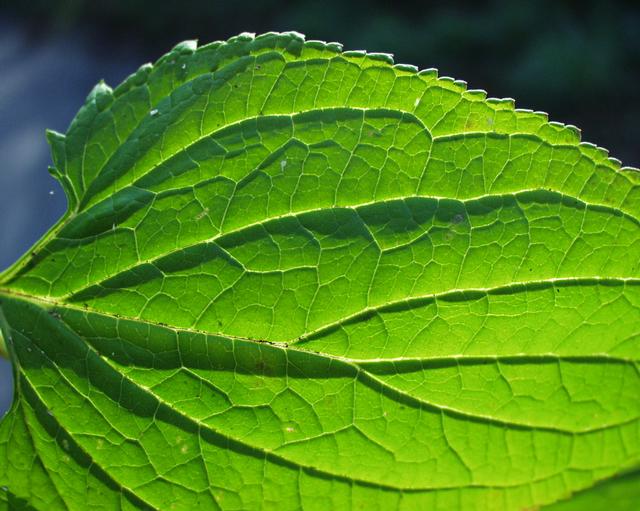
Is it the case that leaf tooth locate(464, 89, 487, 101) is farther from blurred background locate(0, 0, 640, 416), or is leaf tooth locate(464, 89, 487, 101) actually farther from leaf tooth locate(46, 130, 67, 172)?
blurred background locate(0, 0, 640, 416)

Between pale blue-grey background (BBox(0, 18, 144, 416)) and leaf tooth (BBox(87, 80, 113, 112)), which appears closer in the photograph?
leaf tooth (BBox(87, 80, 113, 112))

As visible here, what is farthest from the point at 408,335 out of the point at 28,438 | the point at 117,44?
the point at 117,44

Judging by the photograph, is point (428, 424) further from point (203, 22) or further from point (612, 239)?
point (203, 22)

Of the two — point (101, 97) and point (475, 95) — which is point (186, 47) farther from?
point (475, 95)

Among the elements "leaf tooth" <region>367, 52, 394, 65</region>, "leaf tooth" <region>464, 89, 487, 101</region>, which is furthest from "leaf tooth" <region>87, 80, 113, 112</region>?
"leaf tooth" <region>464, 89, 487, 101</region>

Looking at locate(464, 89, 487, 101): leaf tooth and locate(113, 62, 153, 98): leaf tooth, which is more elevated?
locate(464, 89, 487, 101): leaf tooth

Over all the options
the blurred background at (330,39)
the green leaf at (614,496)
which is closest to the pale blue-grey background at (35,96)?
the blurred background at (330,39)

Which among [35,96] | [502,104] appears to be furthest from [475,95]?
[35,96]
